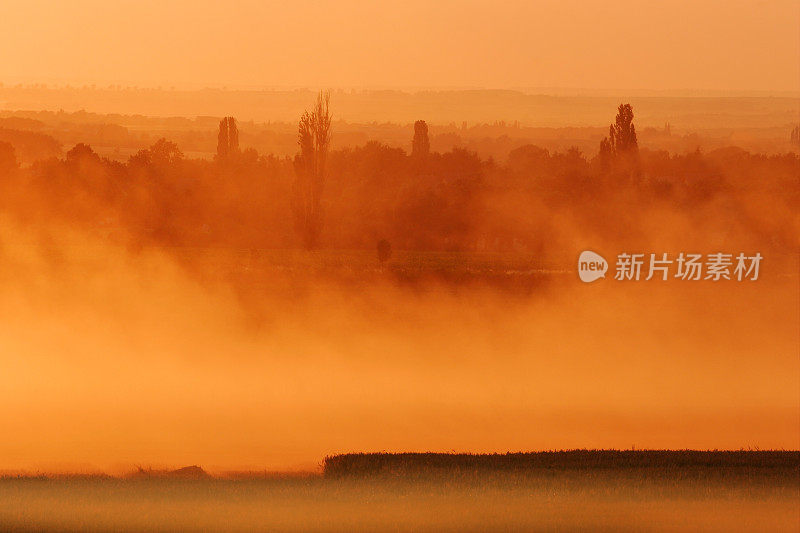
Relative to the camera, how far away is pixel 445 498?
1255 cm

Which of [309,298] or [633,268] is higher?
[633,268]

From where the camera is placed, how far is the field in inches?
455

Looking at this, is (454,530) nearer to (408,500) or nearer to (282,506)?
(408,500)

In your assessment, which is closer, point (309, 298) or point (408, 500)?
point (408, 500)

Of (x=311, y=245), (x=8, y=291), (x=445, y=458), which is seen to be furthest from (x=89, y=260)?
(x=445, y=458)

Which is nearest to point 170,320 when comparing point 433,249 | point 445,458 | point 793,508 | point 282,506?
point 433,249

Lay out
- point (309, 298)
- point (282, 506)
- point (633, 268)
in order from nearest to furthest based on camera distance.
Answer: point (282, 506)
point (633, 268)
point (309, 298)

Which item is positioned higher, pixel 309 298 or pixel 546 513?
pixel 546 513

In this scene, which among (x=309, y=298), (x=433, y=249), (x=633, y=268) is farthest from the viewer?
(x=433, y=249)

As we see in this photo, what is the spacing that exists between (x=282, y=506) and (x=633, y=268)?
17200 mm

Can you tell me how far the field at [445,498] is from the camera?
11.6 m

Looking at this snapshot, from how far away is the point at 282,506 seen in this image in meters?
12.2

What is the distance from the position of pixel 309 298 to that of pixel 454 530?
24755 mm

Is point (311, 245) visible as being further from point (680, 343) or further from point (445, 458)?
point (445, 458)
